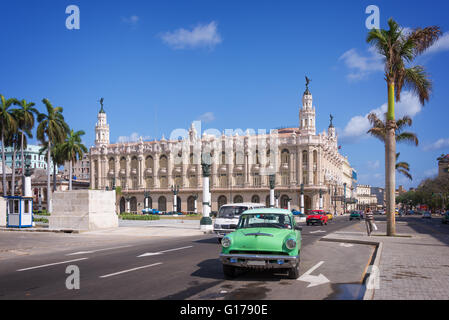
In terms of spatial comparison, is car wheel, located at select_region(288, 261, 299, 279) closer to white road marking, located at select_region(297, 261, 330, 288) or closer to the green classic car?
the green classic car

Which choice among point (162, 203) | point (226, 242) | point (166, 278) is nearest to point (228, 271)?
point (226, 242)

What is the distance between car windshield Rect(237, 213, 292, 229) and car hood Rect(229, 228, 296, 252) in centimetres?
59

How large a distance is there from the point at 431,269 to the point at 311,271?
10.00 ft

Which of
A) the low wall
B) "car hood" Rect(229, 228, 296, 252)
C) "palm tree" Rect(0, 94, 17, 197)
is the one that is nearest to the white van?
"car hood" Rect(229, 228, 296, 252)

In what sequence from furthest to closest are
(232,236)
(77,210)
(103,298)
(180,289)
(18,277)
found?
(77,210) → (18,277) → (232,236) → (180,289) → (103,298)

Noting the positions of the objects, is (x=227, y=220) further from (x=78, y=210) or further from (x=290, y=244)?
Answer: (x=78, y=210)

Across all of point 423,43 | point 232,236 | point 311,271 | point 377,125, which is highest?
point 423,43

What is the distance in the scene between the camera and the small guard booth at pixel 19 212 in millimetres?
29562

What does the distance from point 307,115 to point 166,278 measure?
76716 mm

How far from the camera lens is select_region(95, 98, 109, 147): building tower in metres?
101

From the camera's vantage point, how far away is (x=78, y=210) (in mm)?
28031
